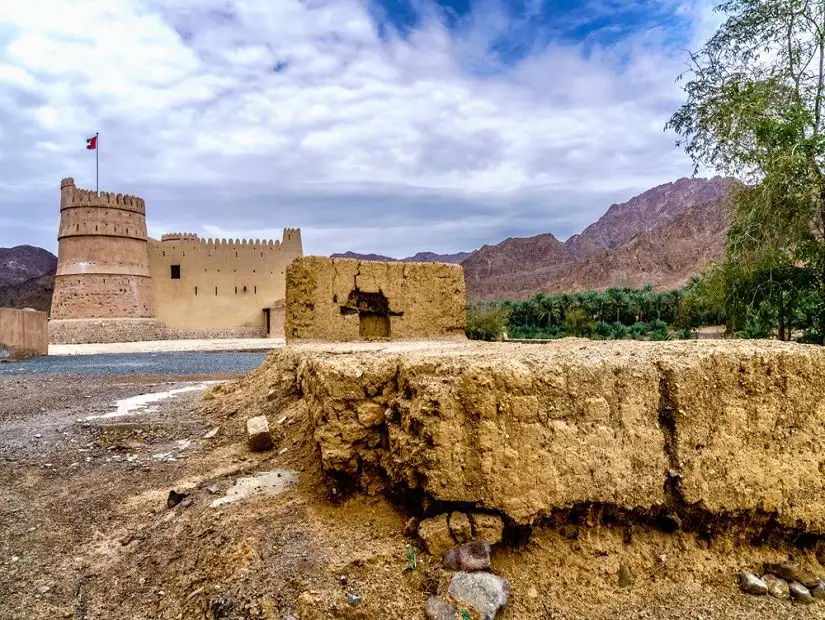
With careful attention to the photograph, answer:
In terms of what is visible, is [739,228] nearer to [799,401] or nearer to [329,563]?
[799,401]

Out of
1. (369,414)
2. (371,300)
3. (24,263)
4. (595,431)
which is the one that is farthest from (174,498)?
(24,263)

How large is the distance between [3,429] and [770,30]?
13.5 metres

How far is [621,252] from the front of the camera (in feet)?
243

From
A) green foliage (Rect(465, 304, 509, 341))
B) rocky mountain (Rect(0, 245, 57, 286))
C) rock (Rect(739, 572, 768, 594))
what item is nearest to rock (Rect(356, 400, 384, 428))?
rock (Rect(739, 572, 768, 594))

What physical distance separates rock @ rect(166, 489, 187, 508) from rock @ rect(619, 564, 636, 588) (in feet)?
8.36

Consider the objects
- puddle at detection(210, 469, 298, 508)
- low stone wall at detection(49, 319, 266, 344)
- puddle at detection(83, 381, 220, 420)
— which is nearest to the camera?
puddle at detection(210, 469, 298, 508)

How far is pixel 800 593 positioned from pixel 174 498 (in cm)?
337

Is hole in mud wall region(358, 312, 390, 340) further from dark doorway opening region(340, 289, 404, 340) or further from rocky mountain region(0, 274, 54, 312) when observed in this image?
rocky mountain region(0, 274, 54, 312)

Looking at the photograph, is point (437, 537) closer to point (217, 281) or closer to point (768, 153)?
point (768, 153)

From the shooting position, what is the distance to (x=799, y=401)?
2.94 meters

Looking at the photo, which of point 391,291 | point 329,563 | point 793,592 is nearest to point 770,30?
point 391,291

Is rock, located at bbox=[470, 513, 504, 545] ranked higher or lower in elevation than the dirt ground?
higher

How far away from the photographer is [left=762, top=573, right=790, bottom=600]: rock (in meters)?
2.66

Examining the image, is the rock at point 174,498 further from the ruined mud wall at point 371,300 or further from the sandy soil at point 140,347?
the sandy soil at point 140,347
